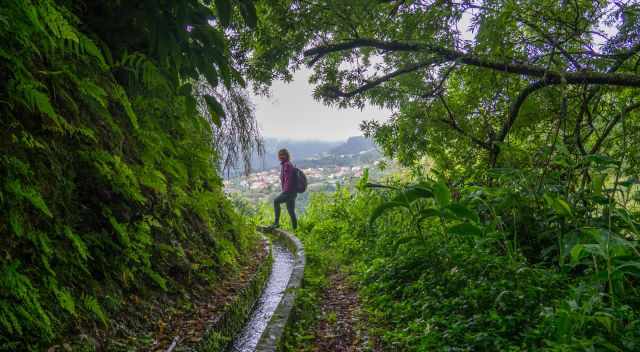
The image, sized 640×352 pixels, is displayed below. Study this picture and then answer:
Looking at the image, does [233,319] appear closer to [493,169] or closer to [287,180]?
[493,169]

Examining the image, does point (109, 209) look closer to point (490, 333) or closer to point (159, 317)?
point (159, 317)

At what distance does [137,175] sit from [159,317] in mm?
1230

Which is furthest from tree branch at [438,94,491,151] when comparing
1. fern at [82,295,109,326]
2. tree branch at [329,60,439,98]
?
fern at [82,295,109,326]

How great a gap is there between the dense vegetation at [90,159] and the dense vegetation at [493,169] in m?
1.85

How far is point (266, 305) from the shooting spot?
4.86m

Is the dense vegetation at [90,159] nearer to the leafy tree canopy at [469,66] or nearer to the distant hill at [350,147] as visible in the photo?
the leafy tree canopy at [469,66]

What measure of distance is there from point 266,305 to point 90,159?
8.96ft

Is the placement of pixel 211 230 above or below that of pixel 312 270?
above

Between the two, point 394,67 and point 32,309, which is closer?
point 32,309

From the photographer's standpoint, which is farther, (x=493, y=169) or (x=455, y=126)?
(x=455, y=126)

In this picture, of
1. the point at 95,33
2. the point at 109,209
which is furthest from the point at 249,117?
the point at 109,209

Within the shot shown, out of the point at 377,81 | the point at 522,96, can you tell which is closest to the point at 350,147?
the point at 377,81

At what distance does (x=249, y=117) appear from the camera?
6996mm

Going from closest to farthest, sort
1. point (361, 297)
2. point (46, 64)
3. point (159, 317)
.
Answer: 1. point (46, 64)
2. point (159, 317)
3. point (361, 297)
